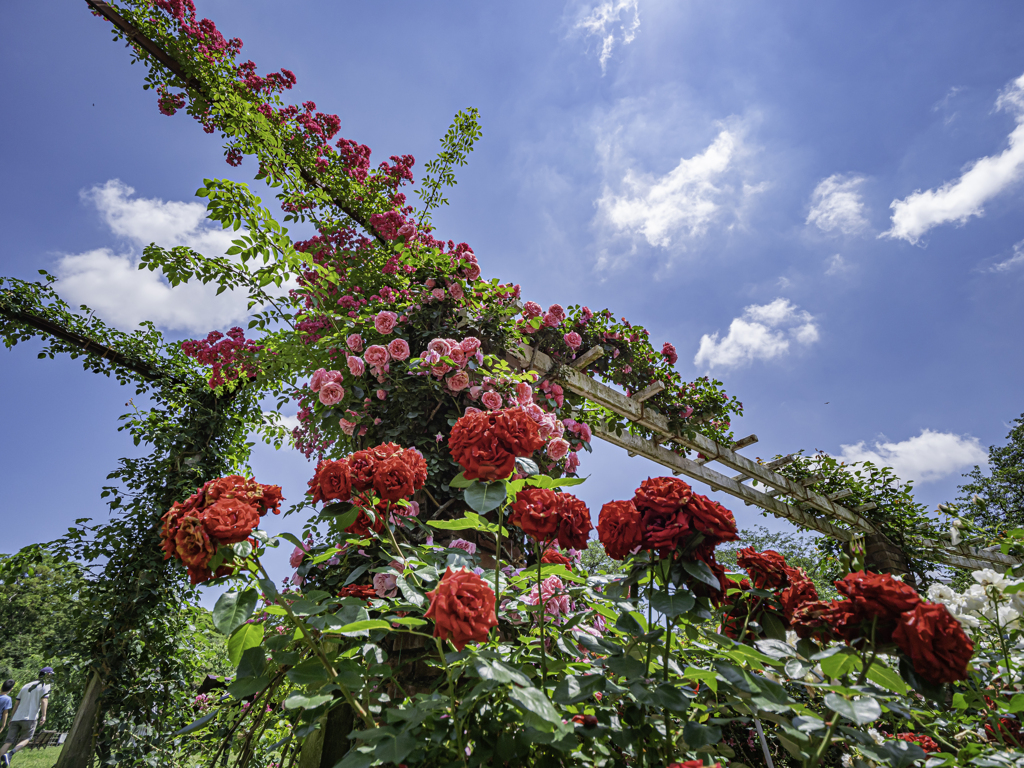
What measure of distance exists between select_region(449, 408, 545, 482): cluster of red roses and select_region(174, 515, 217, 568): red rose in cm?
42

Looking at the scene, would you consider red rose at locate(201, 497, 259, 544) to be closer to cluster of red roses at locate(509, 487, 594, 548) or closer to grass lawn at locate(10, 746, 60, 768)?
cluster of red roses at locate(509, 487, 594, 548)

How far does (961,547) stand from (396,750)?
26.7ft

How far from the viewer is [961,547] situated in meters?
5.97

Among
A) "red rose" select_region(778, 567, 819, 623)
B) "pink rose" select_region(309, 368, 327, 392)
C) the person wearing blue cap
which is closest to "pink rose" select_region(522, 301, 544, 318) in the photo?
"pink rose" select_region(309, 368, 327, 392)

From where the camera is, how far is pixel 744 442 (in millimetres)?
4496

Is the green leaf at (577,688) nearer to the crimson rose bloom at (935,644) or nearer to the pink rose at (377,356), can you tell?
the crimson rose bloom at (935,644)

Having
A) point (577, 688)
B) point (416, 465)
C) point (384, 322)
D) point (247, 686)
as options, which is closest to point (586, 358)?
point (384, 322)

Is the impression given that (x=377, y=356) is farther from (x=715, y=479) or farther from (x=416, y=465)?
(x=715, y=479)

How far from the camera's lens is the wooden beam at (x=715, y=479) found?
13.0 ft

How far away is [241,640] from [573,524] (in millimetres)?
608

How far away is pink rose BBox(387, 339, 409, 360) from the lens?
82.6 inches

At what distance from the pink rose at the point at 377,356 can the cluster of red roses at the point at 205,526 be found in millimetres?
1261

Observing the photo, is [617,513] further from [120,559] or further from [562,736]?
[120,559]

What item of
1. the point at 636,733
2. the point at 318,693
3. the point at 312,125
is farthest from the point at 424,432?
the point at 312,125
